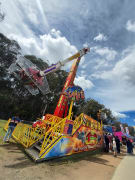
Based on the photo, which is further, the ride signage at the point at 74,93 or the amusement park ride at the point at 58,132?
the ride signage at the point at 74,93

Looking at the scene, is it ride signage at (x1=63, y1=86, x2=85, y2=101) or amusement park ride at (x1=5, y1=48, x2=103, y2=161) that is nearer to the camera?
amusement park ride at (x1=5, y1=48, x2=103, y2=161)

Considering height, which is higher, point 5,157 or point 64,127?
point 64,127

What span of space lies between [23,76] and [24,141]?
5.38 m

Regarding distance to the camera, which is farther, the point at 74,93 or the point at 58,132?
the point at 74,93

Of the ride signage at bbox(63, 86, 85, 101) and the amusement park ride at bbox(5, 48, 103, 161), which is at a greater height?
the ride signage at bbox(63, 86, 85, 101)

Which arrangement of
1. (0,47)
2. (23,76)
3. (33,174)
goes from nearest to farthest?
1. (33,174)
2. (23,76)
3. (0,47)

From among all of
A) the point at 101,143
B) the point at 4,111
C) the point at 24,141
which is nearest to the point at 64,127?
the point at 24,141

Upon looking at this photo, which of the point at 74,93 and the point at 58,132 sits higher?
the point at 74,93

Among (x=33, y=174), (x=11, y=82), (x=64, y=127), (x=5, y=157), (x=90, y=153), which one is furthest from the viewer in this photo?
(x=11, y=82)

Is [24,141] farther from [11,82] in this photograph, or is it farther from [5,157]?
[11,82]

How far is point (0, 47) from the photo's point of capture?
23062 mm

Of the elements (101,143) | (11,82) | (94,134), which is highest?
(11,82)

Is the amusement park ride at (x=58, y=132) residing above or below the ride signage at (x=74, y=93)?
below

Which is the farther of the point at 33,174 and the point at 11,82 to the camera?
the point at 11,82
